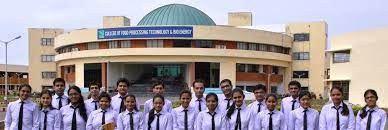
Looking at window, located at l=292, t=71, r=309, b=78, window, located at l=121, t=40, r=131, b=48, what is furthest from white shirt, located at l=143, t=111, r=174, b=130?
window, located at l=292, t=71, r=309, b=78

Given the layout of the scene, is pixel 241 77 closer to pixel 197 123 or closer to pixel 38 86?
pixel 38 86

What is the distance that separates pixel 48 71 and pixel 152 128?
51.2 meters

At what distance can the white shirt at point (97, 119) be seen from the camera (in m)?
7.43

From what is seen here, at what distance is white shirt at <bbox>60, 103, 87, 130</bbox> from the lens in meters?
7.57

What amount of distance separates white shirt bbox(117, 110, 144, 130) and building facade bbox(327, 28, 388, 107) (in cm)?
2319

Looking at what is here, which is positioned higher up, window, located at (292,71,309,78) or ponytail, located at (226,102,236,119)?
ponytail, located at (226,102,236,119)

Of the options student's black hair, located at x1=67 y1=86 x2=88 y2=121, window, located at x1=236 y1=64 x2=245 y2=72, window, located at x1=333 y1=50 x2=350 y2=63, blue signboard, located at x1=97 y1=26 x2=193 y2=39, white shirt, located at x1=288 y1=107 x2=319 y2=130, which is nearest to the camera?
white shirt, located at x1=288 y1=107 x2=319 y2=130

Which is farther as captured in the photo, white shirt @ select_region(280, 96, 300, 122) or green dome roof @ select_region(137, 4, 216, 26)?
green dome roof @ select_region(137, 4, 216, 26)

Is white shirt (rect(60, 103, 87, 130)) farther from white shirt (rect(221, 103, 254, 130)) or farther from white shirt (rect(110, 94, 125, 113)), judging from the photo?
white shirt (rect(221, 103, 254, 130))

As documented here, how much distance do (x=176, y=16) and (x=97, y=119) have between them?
138 ft

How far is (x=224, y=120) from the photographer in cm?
720

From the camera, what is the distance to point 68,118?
24.8 feet

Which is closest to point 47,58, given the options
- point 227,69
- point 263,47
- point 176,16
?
point 176,16

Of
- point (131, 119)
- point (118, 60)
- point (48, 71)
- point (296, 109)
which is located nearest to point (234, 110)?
point (296, 109)
